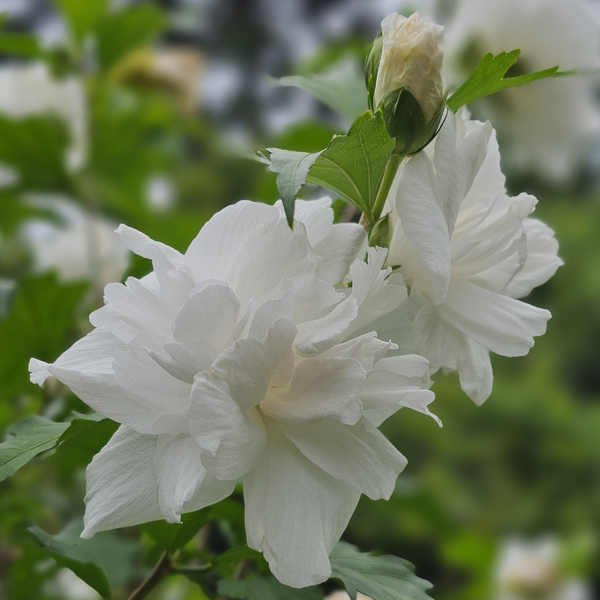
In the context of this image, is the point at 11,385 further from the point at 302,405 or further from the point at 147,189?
the point at 147,189

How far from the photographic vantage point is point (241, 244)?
25 cm

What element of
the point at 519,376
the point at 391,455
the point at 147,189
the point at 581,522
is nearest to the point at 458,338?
the point at 391,455

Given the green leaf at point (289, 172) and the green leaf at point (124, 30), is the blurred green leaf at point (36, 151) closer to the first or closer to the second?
the green leaf at point (124, 30)

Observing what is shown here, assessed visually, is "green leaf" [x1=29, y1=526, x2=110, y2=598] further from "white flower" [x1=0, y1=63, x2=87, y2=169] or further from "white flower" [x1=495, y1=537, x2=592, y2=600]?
"white flower" [x1=495, y1=537, x2=592, y2=600]

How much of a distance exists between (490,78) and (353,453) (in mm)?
150

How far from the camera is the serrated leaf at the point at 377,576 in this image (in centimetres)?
28

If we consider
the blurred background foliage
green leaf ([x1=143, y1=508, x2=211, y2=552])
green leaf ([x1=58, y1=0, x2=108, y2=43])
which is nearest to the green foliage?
the blurred background foliage

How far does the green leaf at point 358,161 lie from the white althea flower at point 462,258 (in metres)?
0.01

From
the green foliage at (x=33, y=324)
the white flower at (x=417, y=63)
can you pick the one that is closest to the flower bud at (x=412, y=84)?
the white flower at (x=417, y=63)

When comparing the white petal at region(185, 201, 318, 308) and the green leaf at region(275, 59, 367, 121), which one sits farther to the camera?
the green leaf at region(275, 59, 367, 121)

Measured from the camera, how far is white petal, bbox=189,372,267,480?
22 centimetres

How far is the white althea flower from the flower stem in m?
0.16

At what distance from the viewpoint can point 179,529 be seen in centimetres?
33

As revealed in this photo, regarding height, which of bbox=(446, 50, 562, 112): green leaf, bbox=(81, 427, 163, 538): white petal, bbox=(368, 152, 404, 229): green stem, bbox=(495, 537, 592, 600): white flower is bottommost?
bbox=(495, 537, 592, 600): white flower
